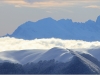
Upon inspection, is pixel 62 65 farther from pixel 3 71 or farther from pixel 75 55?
pixel 3 71

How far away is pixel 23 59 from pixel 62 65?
96.2 feet

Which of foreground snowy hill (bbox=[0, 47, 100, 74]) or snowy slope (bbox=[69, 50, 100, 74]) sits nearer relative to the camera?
snowy slope (bbox=[69, 50, 100, 74])

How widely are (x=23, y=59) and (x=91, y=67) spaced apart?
39921mm

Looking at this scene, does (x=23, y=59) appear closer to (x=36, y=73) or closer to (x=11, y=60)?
(x=11, y=60)

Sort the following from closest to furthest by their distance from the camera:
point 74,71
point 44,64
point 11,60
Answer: point 74,71, point 44,64, point 11,60

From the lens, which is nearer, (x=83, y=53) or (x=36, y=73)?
(x=36, y=73)

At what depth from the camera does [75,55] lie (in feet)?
614

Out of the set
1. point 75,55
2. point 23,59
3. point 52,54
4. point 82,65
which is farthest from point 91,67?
point 23,59

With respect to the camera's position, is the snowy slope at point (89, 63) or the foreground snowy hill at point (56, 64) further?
the foreground snowy hill at point (56, 64)

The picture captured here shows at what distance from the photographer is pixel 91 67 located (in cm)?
17350

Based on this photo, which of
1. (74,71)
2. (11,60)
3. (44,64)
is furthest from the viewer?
(11,60)

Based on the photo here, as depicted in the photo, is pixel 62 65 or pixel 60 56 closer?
pixel 62 65

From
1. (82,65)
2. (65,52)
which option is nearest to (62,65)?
(82,65)

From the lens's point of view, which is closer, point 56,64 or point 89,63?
point 56,64
